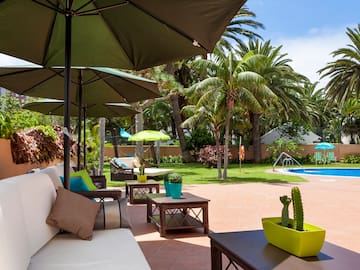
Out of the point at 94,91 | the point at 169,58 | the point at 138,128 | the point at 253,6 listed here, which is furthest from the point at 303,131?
the point at 169,58

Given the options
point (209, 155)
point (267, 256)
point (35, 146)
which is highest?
point (35, 146)

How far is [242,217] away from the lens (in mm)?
6648

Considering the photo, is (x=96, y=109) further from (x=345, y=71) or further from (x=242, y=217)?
(x=345, y=71)

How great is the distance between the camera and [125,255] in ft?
9.08

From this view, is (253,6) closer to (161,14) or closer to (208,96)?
(208,96)

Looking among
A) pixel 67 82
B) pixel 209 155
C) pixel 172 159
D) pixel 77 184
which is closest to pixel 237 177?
pixel 209 155

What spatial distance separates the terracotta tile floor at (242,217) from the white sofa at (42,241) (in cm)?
105

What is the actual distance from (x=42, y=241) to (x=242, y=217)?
14.0 ft

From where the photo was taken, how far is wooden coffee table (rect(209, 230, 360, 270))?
2162mm

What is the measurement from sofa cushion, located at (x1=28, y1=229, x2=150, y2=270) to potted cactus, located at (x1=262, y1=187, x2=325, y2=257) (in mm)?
883

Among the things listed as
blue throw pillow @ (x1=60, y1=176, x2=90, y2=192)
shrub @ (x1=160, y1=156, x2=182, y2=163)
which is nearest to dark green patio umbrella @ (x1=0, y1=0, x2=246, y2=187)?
→ blue throw pillow @ (x1=60, y1=176, x2=90, y2=192)

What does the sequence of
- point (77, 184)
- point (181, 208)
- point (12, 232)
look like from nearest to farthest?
point (12, 232) → point (77, 184) → point (181, 208)

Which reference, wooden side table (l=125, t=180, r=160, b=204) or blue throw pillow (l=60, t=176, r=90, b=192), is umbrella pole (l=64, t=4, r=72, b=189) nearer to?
blue throw pillow (l=60, t=176, r=90, b=192)

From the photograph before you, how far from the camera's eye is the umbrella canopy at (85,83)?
18.1 feet
